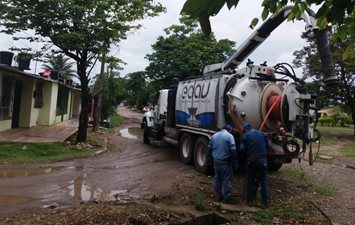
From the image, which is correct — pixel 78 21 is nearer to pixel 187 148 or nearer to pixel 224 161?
pixel 187 148

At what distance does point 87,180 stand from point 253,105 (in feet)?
16.0

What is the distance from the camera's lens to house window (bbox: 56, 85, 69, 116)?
2497 cm

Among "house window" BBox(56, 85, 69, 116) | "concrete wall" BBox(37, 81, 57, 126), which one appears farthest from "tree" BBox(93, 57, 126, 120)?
"concrete wall" BBox(37, 81, 57, 126)

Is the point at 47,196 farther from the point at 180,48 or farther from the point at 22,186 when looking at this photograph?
the point at 180,48

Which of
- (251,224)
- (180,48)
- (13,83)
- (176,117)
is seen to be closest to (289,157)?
(251,224)

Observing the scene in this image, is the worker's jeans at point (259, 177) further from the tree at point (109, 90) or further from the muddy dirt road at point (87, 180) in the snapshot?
the tree at point (109, 90)

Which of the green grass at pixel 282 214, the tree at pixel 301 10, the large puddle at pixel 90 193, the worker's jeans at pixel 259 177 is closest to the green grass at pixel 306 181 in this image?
the green grass at pixel 282 214

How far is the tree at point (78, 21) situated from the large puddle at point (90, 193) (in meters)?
6.44

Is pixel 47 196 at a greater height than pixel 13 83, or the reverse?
pixel 13 83

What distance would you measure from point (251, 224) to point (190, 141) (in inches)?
251

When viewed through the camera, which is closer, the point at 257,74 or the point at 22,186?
the point at 22,186

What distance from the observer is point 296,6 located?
2875 mm

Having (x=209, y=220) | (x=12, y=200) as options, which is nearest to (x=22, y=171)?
(x=12, y=200)

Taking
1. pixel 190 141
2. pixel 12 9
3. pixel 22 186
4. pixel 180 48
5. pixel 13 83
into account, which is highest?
pixel 180 48
